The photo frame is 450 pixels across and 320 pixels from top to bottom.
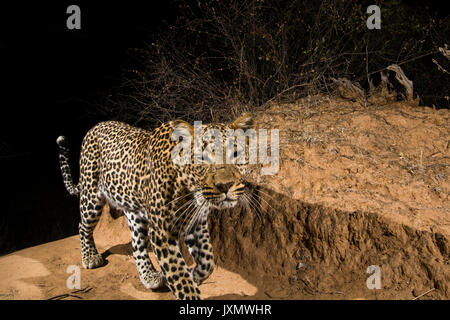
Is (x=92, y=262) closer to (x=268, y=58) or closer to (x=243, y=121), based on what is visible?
(x=243, y=121)

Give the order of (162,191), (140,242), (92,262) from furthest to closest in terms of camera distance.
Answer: (92,262) → (140,242) → (162,191)

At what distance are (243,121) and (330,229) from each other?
151 centimetres

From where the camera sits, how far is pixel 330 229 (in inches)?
→ 180

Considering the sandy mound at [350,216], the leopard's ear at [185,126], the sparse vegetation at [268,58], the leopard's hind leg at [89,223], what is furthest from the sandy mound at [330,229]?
the leopard's ear at [185,126]

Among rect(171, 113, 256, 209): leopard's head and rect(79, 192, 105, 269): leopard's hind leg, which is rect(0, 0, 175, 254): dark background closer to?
rect(79, 192, 105, 269): leopard's hind leg

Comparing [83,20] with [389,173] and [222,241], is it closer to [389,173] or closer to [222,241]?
[222,241]

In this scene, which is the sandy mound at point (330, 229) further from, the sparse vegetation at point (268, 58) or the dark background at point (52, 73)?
the dark background at point (52, 73)

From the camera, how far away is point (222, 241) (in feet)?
18.2

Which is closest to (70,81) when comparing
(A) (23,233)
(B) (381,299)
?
(A) (23,233)

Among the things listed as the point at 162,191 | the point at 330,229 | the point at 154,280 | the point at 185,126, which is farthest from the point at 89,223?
the point at 330,229

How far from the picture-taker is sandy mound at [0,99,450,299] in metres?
4.21

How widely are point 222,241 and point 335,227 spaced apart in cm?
159

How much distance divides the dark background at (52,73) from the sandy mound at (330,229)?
4408mm

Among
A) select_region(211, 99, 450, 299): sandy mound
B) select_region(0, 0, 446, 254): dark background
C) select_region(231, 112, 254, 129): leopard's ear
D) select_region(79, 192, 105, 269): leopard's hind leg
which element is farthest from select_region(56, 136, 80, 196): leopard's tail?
select_region(0, 0, 446, 254): dark background
